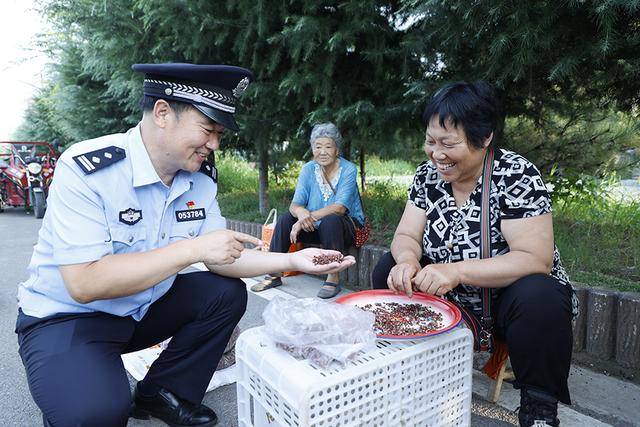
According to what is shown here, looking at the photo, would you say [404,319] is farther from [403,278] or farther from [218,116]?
[218,116]

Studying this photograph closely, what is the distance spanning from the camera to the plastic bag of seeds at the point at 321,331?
1391mm

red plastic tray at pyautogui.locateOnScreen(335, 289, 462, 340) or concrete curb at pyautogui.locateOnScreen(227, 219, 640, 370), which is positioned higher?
red plastic tray at pyautogui.locateOnScreen(335, 289, 462, 340)

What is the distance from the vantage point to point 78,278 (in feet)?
5.17

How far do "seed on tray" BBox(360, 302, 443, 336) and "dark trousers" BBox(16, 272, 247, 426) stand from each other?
71 centimetres

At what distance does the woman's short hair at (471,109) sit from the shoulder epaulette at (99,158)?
4.54 ft

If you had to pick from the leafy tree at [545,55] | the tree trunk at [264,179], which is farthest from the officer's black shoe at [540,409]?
the tree trunk at [264,179]

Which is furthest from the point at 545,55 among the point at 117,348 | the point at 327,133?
the point at 117,348

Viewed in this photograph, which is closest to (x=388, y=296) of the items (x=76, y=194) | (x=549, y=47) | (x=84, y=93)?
(x=76, y=194)

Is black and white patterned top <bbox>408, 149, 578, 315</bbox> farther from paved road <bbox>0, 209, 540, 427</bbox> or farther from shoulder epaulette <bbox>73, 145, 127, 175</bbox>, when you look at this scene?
shoulder epaulette <bbox>73, 145, 127, 175</bbox>

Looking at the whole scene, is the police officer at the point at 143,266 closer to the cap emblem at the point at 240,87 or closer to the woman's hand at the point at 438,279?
the cap emblem at the point at 240,87

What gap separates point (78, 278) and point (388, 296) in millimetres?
1257

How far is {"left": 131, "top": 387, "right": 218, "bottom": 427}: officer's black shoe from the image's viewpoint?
201cm

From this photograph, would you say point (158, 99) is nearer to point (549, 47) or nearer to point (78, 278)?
point (78, 278)

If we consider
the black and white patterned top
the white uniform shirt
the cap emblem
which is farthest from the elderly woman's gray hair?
the white uniform shirt
